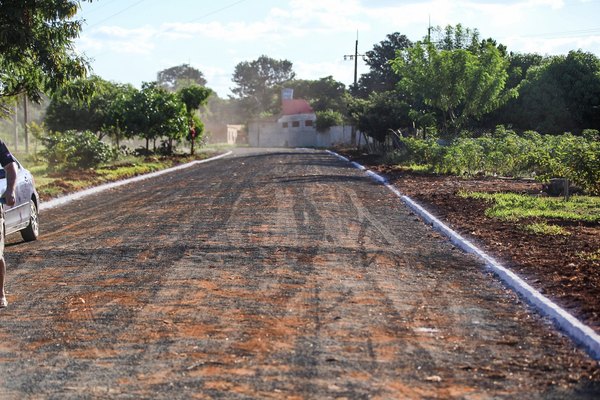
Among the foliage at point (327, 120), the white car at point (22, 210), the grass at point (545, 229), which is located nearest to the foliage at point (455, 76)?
the grass at point (545, 229)

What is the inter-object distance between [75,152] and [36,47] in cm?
1718

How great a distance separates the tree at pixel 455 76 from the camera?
34.0 meters

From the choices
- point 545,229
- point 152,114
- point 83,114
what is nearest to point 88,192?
point 545,229

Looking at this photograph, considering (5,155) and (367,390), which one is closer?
(367,390)

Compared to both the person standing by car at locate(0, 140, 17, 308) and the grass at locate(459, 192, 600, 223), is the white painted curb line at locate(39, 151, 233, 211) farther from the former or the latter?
the person standing by car at locate(0, 140, 17, 308)

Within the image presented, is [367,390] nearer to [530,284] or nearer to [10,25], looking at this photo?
[530,284]

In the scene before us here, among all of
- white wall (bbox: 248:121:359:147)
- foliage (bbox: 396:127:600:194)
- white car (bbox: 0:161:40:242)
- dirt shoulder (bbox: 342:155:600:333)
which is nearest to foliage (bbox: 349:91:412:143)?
foliage (bbox: 396:127:600:194)

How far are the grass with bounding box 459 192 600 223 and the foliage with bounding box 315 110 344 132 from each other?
6662 centimetres

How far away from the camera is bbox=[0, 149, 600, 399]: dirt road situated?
17.9ft

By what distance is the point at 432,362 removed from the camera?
232 inches

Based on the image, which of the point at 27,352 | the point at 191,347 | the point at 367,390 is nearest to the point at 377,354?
the point at 367,390

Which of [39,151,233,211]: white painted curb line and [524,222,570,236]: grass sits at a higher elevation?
[524,222,570,236]: grass

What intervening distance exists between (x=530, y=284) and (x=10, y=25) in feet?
41.0

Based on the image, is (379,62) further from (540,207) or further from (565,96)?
(540,207)
